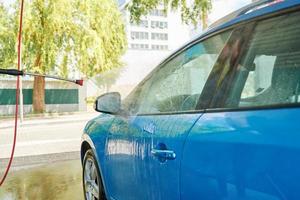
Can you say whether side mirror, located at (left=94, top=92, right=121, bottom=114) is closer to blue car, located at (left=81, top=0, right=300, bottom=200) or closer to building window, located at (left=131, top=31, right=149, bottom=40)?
blue car, located at (left=81, top=0, right=300, bottom=200)

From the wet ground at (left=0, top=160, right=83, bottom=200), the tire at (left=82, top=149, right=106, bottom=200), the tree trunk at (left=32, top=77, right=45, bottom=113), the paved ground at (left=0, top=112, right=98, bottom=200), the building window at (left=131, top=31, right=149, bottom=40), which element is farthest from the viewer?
the building window at (left=131, top=31, right=149, bottom=40)

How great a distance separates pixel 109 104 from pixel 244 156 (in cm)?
165

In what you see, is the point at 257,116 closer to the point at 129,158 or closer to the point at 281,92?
the point at 281,92

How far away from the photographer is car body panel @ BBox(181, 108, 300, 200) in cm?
138

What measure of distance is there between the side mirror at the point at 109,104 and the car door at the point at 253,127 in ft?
3.98

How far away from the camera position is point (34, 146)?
9328mm

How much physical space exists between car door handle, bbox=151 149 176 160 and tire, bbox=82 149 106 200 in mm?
1284

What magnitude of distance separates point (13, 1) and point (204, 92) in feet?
66.7

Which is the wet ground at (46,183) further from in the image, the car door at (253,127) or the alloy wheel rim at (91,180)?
the car door at (253,127)

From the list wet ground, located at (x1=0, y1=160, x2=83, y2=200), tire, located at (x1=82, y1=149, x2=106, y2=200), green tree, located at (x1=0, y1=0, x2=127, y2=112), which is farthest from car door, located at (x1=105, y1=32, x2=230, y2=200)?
green tree, located at (x1=0, y1=0, x2=127, y2=112)

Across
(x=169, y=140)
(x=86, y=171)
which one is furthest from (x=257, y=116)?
(x=86, y=171)

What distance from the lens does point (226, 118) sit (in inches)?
69.9

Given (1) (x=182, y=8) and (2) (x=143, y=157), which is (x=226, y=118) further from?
(1) (x=182, y=8)

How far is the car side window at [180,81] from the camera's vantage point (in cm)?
215
